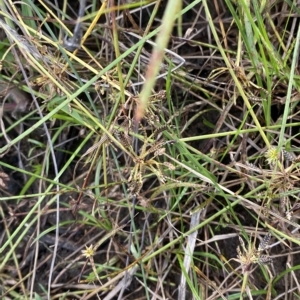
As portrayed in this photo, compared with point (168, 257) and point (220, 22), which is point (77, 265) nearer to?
point (168, 257)

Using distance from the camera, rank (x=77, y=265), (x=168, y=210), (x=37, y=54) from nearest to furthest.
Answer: (x=37, y=54), (x=168, y=210), (x=77, y=265)

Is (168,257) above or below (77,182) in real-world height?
below

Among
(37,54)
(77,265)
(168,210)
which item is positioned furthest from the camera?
(77,265)

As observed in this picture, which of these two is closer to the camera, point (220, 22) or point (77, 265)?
point (220, 22)

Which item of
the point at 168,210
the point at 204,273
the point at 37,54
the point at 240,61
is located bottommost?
the point at 204,273

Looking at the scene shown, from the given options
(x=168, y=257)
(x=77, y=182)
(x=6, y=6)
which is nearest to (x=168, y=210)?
(x=168, y=257)

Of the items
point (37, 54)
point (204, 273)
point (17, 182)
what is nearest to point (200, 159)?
point (204, 273)

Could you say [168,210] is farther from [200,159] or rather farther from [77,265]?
[77,265]
